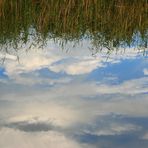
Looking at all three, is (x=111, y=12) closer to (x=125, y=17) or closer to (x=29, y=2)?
(x=125, y=17)

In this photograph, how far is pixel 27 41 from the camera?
28.7ft

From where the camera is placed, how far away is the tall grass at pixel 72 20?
8.72m

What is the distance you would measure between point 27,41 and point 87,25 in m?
0.80

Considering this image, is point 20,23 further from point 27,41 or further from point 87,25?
point 87,25

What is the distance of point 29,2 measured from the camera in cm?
880

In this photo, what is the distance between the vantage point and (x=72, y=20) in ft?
28.8

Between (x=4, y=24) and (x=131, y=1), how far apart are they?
166 centimetres

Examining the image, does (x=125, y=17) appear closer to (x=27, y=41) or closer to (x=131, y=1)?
(x=131, y=1)

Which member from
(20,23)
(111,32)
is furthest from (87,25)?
(20,23)

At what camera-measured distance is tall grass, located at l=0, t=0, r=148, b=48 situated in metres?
8.72

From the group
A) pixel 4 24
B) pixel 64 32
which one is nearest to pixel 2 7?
pixel 4 24

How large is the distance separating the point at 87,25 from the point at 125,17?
1.64 feet

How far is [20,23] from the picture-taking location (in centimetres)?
877

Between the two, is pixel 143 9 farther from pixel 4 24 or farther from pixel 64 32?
pixel 4 24
